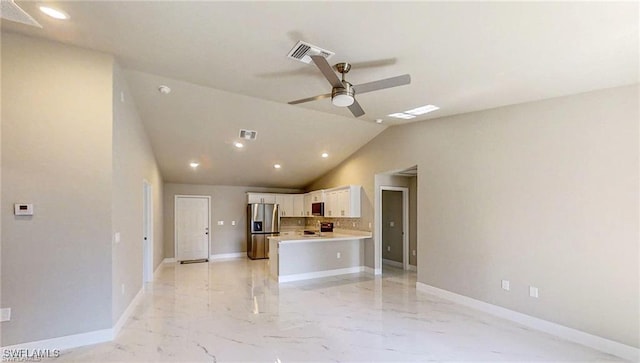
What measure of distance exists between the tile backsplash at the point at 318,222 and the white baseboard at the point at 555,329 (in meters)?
2.65

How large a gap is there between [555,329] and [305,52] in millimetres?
4105

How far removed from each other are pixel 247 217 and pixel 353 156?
3621mm

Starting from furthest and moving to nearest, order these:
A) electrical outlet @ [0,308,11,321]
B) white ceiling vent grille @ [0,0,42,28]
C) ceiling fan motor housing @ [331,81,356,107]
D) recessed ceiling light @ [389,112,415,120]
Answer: recessed ceiling light @ [389,112,415,120], ceiling fan motor housing @ [331,81,356,107], electrical outlet @ [0,308,11,321], white ceiling vent grille @ [0,0,42,28]

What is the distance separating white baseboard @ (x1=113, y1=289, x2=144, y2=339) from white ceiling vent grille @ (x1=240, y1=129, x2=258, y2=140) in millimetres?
3106

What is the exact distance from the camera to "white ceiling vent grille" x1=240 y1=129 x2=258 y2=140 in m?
5.83

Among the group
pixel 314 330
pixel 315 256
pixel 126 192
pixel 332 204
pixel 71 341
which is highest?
pixel 126 192

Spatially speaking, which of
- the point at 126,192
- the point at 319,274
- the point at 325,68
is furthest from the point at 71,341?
the point at 319,274

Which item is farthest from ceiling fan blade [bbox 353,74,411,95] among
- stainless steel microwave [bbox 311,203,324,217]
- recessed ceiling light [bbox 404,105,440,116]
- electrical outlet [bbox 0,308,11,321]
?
stainless steel microwave [bbox 311,203,324,217]

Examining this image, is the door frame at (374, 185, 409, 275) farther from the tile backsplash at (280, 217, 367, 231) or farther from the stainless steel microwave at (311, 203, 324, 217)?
the stainless steel microwave at (311, 203, 324, 217)

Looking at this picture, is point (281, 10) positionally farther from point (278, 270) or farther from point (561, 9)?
point (278, 270)

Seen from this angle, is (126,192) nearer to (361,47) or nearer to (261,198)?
(361,47)

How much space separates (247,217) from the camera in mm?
8992

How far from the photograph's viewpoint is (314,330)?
3.67 meters

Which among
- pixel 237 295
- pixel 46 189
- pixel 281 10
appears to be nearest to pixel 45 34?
pixel 46 189
